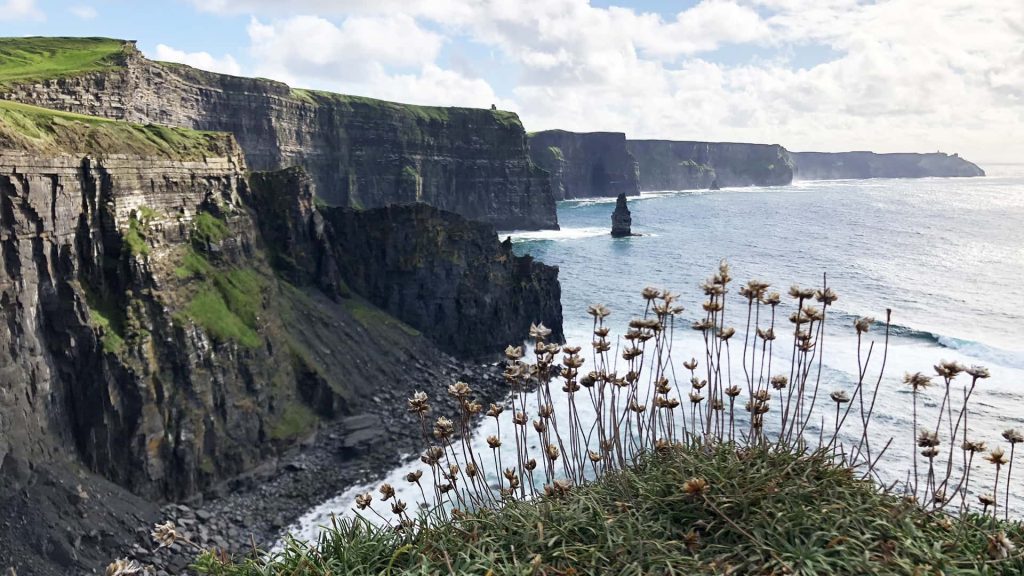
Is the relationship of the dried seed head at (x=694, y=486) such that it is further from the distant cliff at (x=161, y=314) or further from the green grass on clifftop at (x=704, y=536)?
the distant cliff at (x=161, y=314)

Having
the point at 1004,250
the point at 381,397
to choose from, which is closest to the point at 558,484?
the point at 381,397

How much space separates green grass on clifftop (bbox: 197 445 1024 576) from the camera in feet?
28.9

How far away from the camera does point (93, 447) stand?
32.7 m

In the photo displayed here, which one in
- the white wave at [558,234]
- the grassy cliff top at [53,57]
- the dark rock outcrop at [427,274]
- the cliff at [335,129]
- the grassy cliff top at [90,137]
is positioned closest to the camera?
the grassy cliff top at [90,137]

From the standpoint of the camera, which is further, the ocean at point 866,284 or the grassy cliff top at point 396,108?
the grassy cliff top at point 396,108

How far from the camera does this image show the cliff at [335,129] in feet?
227

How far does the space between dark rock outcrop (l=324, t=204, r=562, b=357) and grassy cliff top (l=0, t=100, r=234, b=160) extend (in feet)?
50.0

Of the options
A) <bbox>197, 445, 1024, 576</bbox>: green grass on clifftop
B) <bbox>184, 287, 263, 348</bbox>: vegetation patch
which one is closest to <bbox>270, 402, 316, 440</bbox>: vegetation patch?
<bbox>184, 287, 263, 348</bbox>: vegetation patch

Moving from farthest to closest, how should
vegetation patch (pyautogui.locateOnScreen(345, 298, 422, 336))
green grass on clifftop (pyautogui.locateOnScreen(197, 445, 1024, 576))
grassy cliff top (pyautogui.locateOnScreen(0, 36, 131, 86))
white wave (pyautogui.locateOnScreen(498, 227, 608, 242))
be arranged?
white wave (pyautogui.locateOnScreen(498, 227, 608, 242))
grassy cliff top (pyautogui.locateOnScreen(0, 36, 131, 86))
vegetation patch (pyautogui.locateOnScreen(345, 298, 422, 336))
green grass on clifftop (pyautogui.locateOnScreen(197, 445, 1024, 576))

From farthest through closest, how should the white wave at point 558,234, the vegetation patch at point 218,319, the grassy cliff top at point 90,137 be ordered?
1. the white wave at point 558,234
2. the vegetation patch at point 218,319
3. the grassy cliff top at point 90,137

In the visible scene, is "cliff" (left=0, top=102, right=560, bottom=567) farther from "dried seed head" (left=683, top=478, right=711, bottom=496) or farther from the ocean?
"dried seed head" (left=683, top=478, right=711, bottom=496)

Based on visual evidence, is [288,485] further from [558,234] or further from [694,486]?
[558,234]

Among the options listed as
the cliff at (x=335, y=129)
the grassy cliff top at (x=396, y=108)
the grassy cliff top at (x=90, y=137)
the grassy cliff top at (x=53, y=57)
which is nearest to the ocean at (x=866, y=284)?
the cliff at (x=335, y=129)

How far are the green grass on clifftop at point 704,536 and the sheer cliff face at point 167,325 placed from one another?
1090 inches
